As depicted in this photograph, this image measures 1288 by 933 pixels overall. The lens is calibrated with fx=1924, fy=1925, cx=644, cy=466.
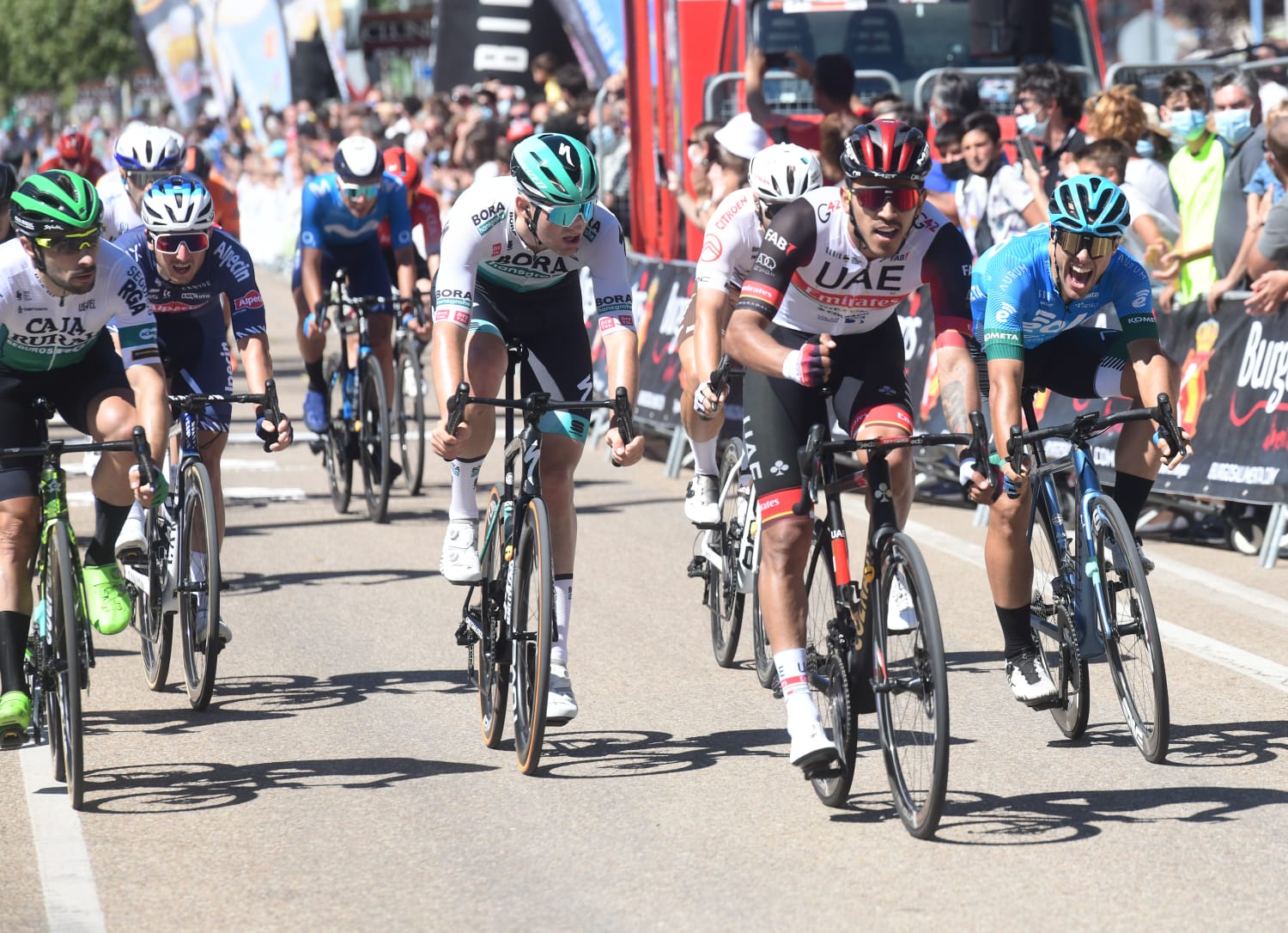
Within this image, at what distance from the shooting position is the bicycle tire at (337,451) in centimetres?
1212

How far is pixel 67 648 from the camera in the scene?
6035 mm

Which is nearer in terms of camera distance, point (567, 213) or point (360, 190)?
point (567, 213)

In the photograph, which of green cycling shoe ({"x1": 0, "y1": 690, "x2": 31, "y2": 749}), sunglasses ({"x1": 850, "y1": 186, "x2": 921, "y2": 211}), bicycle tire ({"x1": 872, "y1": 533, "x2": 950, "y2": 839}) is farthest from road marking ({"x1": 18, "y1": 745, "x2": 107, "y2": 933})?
sunglasses ({"x1": 850, "y1": 186, "x2": 921, "y2": 211})

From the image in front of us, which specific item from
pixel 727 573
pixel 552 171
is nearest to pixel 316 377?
pixel 727 573

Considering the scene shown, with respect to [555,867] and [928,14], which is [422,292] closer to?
[928,14]

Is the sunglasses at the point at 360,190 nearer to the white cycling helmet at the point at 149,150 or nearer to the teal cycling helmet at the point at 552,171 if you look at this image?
the white cycling helmet at the point at 149,150

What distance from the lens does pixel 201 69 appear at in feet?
161

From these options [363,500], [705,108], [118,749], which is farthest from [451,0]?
[118,749]

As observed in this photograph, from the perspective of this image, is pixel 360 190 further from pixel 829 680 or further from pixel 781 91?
pixel 829 680

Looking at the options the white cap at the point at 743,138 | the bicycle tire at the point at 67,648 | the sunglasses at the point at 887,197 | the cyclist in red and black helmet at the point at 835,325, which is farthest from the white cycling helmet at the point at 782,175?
the bicycle tire at the point at 67,648

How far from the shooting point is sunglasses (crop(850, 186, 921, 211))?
5875 millimetres

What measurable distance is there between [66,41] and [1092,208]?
82.3m

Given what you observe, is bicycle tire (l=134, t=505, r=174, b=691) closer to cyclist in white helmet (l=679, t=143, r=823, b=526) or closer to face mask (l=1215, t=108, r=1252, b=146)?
cyclist in white helmet (l=679, t=143, r=823, b=526)

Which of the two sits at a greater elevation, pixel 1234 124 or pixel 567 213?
pixel 1234 124
